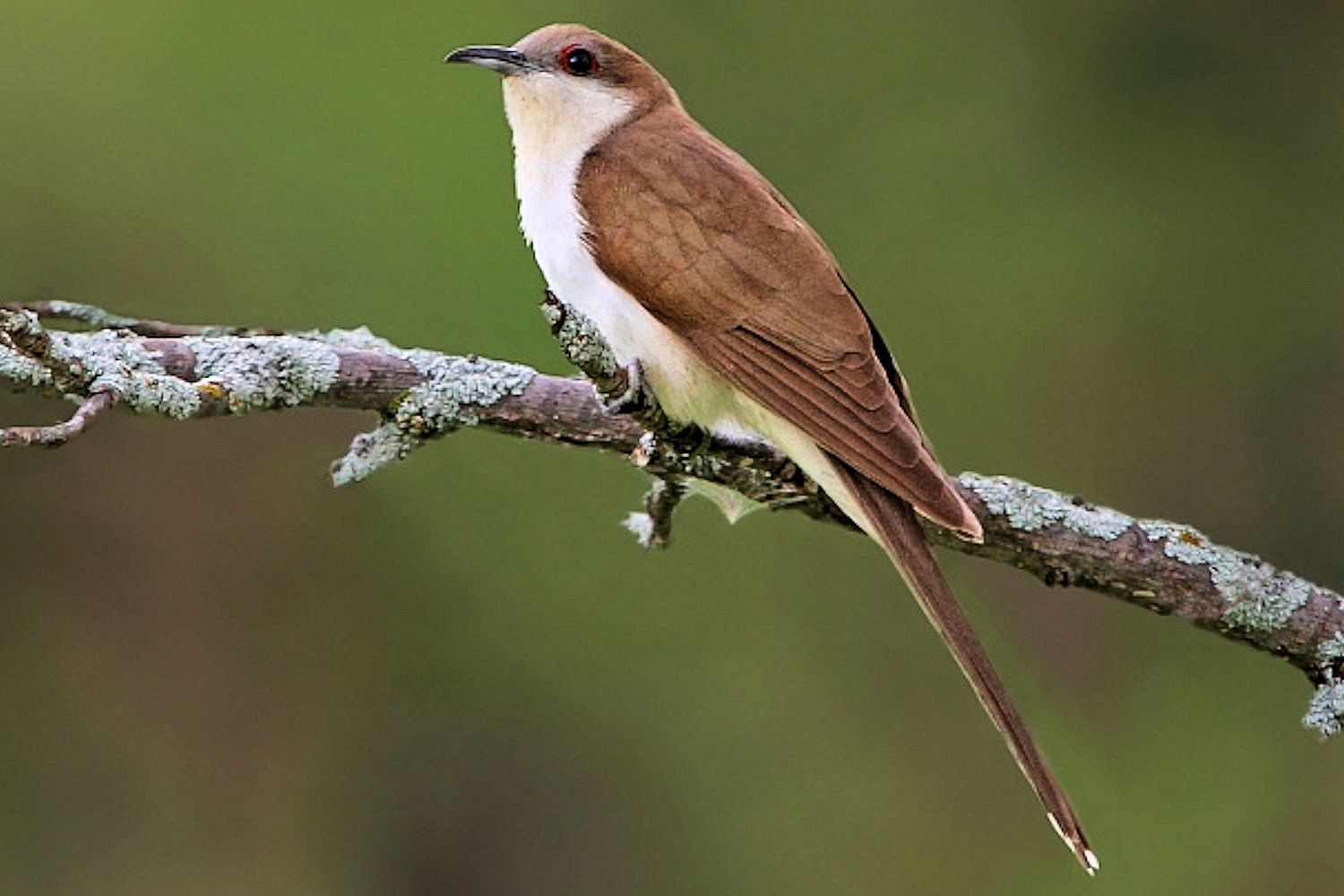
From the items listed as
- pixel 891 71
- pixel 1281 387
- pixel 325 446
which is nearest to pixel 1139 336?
pixel 1281 387

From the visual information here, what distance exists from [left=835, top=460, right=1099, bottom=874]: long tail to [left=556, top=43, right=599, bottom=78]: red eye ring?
125 centimetres

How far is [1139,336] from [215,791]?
2747 millimetres

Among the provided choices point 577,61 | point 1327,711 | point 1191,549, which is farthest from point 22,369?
point 1327,711

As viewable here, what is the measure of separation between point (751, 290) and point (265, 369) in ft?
2.96

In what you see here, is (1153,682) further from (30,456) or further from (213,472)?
(30,456)

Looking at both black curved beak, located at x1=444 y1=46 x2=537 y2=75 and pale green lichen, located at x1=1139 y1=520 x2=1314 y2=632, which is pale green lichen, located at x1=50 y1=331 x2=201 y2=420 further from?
pale green lichen, located at x1=1139 y1=520 x2=1314 y2=632

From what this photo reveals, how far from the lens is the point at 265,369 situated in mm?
3611

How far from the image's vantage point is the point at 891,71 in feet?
21.0

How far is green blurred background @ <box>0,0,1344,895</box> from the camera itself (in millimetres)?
5613

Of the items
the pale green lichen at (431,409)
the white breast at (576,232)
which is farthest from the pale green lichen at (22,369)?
the white breast at (576,232)

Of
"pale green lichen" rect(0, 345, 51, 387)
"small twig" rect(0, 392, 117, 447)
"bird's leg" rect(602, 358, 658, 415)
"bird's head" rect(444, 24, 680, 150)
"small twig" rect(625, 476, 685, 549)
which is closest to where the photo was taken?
"small twig" rect(0, 392, 117, 447)

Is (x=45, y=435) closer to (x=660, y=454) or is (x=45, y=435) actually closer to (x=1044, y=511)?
(x=660, y=454)

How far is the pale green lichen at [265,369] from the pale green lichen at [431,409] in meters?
0.14

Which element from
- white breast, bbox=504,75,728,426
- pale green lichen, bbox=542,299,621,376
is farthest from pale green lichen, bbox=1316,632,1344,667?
pale green lichen, bbox=542,299,621,376
